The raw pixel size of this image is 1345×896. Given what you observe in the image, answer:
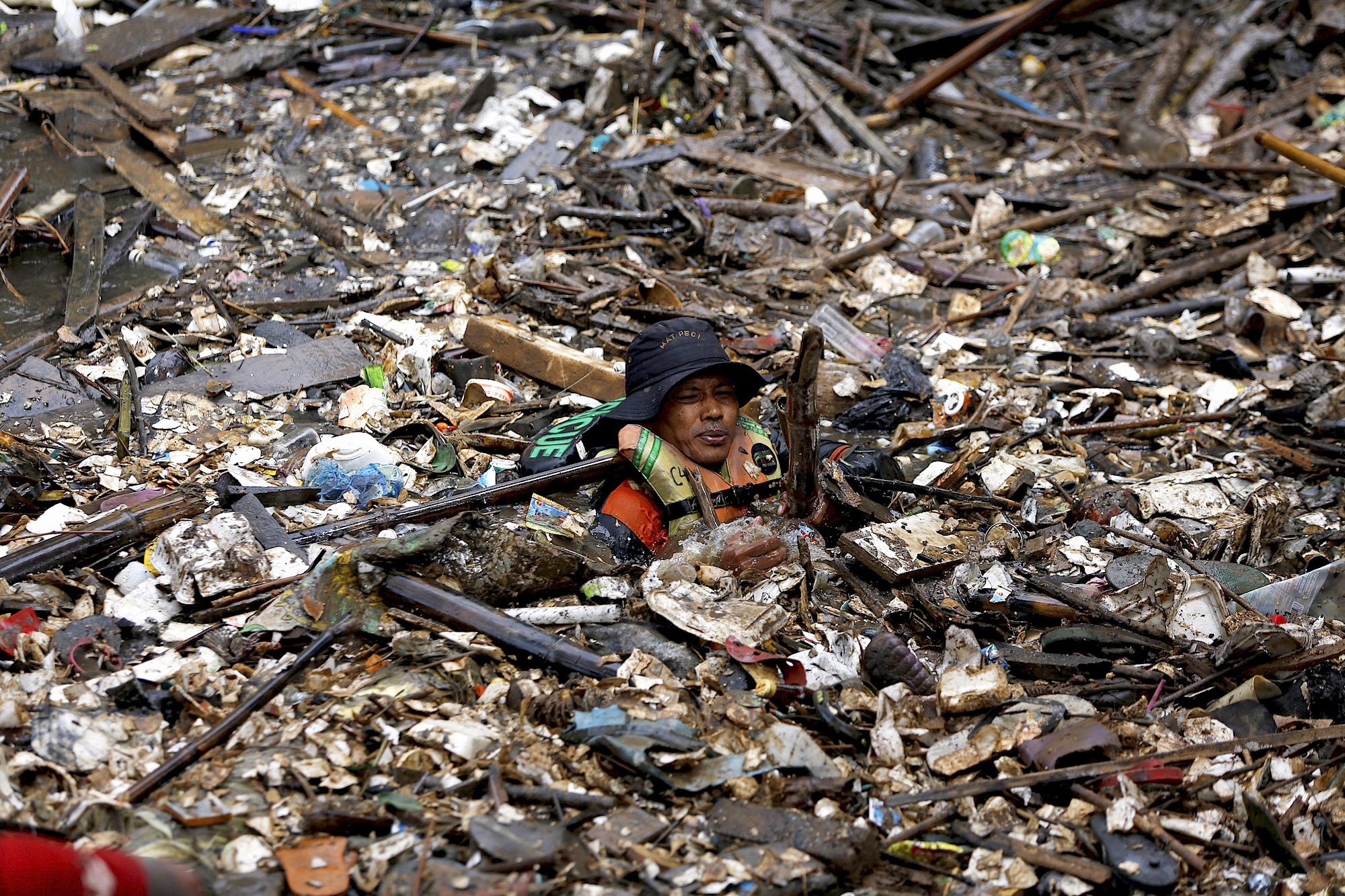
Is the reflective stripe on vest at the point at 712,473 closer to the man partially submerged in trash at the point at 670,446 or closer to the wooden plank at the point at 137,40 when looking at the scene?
the man partially submerged in trash at the point at 670,446

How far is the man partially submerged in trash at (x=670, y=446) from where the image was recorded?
15.3 ft

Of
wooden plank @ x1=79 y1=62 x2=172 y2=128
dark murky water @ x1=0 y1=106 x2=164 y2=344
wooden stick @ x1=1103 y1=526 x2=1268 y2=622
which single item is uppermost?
wooden plank @ x1=79 y1=62 x2=172 y2=128

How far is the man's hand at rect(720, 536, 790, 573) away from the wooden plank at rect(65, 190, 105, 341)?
4423 millimetres

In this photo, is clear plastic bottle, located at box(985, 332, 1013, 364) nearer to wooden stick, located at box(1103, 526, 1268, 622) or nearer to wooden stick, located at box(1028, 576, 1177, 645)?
wooden stick, located at box(1103, 526, 1268, 622)

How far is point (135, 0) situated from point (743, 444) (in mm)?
9992

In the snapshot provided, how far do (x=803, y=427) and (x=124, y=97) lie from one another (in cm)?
817

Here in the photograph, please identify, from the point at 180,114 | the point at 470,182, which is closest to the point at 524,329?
the point at 470,182

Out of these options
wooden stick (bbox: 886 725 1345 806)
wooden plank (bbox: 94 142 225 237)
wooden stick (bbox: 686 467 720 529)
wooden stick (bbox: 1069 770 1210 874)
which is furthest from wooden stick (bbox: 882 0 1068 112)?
wooden stick (bbox: 1069 770 1210 874)

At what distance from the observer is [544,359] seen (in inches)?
240

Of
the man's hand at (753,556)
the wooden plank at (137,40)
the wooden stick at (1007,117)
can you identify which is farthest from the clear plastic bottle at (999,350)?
the wooden plank at (137,40)

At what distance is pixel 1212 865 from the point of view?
10.3ft

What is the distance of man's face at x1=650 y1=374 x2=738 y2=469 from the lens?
4.73 metres

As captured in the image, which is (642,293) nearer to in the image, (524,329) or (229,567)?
(524,329)

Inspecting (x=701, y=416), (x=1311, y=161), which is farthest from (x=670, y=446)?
(x=1311, y=161)
